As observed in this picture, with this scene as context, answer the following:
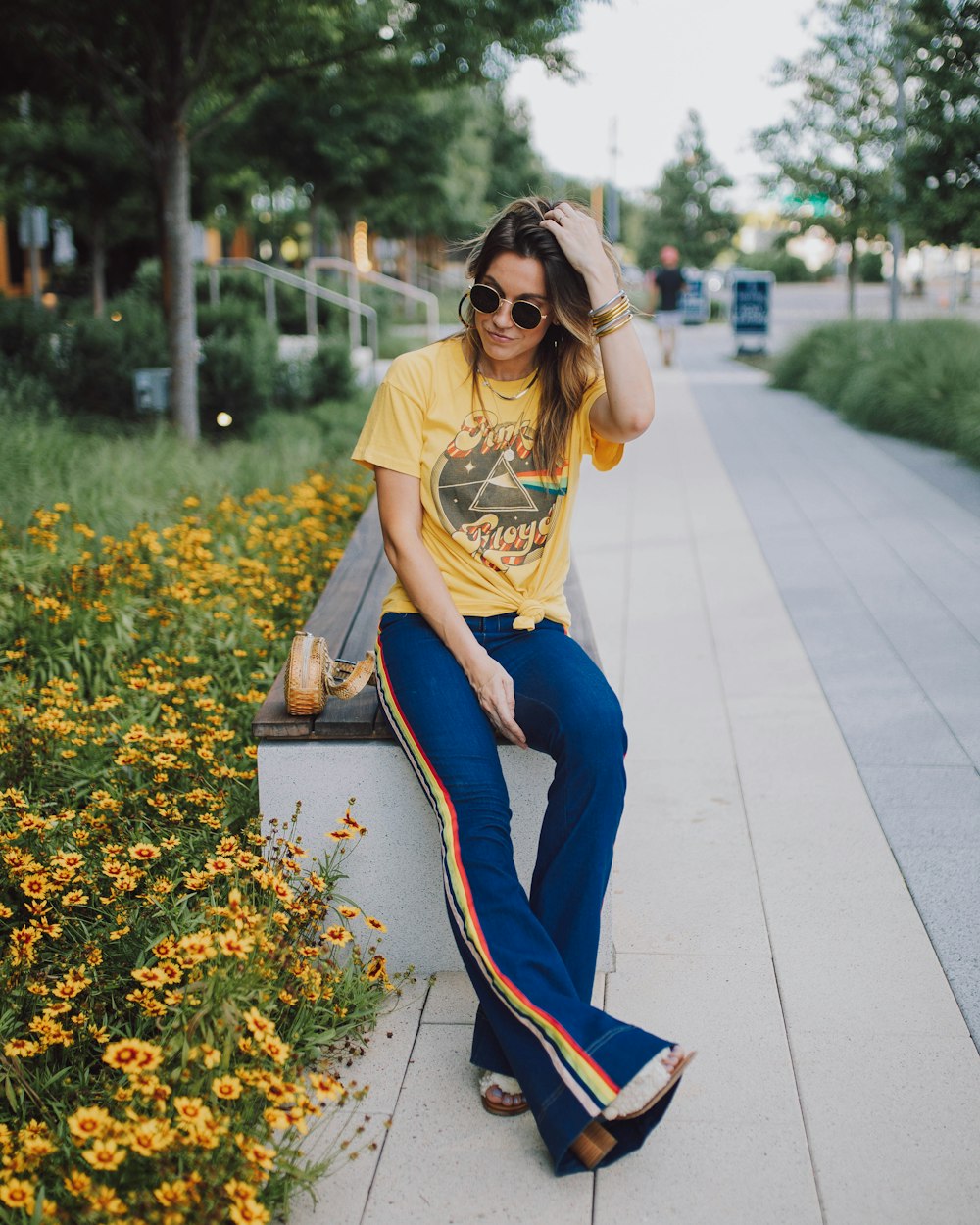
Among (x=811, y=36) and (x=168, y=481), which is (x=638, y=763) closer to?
(x=168, y=481)

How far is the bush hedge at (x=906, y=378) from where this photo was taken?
428 inches

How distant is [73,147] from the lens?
18.1 metres

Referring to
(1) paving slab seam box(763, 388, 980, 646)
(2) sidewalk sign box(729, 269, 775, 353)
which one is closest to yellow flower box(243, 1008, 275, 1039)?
(1) paving slab seam box(763, 388, 980, 646)

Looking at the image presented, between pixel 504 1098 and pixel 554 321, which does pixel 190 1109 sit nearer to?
pixel 504 1098

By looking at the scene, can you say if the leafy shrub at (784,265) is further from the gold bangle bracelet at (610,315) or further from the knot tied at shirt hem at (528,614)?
the knot tied at shirt hem at (528,614)

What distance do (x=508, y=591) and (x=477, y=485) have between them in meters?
0.26

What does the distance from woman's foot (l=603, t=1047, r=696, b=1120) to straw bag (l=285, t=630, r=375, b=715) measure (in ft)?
3.58

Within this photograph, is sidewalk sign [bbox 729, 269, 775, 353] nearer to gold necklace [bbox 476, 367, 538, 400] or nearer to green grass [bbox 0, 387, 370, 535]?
green grass [bbox 0, 387, 370, 535]

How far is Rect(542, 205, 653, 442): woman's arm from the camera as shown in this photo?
9.66ft

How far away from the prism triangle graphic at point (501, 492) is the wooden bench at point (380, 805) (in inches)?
21.5

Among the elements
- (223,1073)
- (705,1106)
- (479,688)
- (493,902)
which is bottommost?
(705,1106)

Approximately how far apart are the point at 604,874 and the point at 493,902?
28cm

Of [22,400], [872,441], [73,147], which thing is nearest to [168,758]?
[22,400]

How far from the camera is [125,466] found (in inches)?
284
